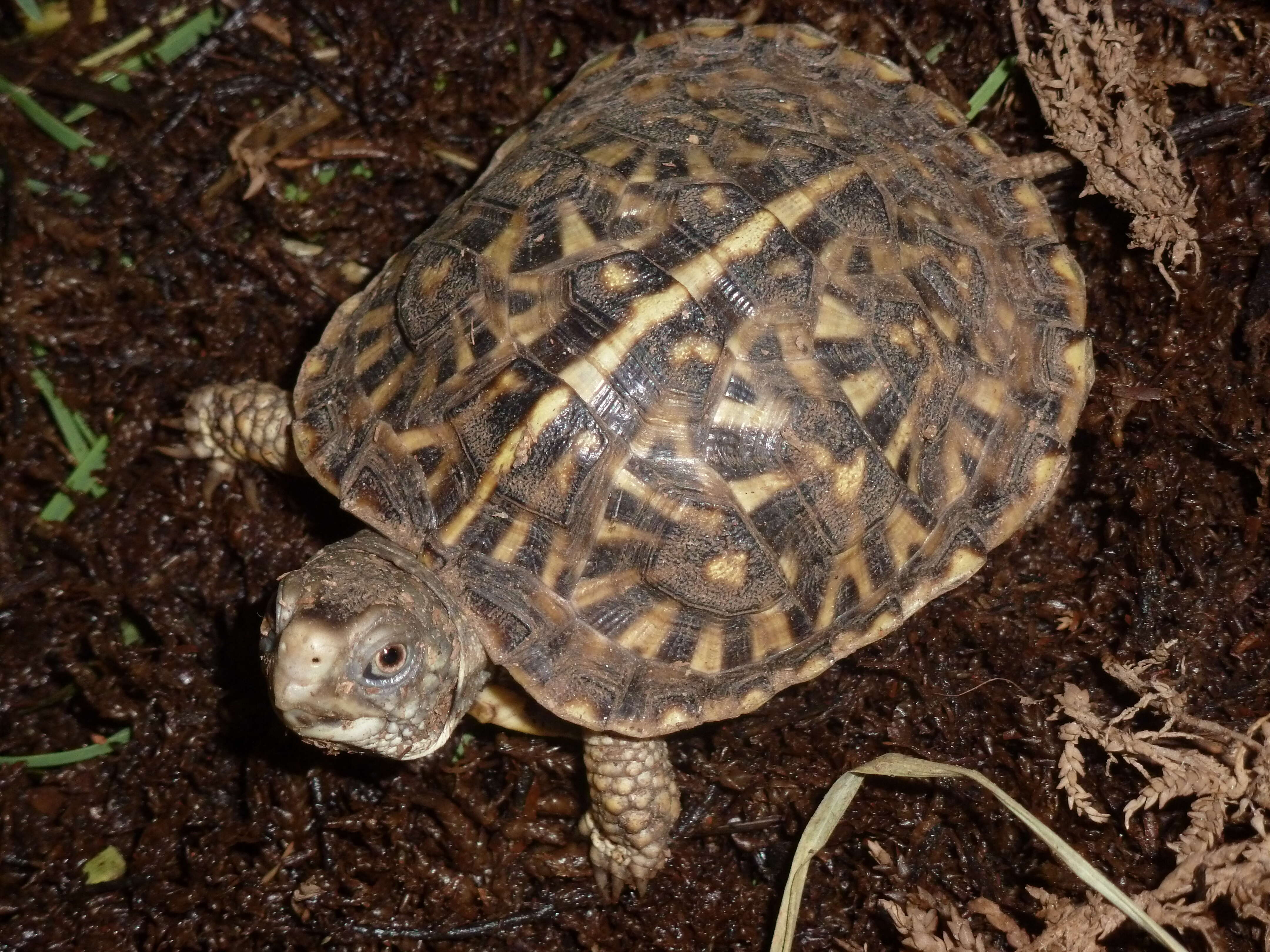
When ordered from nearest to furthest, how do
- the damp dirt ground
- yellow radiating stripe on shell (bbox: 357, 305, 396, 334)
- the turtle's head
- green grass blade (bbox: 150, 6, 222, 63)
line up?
the turtle's head → yellow radiating stripe on shell (bbox: 357, 305, 396, 334) → the damp dirt ground → green grass blade (bbox: 150, 6, 222, 63)

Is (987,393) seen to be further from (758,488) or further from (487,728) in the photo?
(487,728)

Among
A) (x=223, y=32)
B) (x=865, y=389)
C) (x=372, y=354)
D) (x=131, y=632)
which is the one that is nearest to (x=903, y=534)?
(x=865, y=389)

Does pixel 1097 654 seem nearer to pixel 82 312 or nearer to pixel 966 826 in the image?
pixel 966 826

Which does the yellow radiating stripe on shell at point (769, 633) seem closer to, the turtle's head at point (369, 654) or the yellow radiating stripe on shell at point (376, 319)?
the turtle's head at point (369, 654)

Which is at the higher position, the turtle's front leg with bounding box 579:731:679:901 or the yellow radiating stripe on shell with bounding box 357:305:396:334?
the yellow radiating stripe on shell with bounding box 357:305:396:334

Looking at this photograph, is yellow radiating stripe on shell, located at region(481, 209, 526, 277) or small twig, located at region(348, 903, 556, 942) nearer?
yellow radiating stripe on shell, located at region(481, 209, 526, 277)

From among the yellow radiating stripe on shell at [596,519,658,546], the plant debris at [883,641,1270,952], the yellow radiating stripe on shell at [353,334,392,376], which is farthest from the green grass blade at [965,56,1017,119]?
the yellow radiating stripe on shell at [353,334,392,376]

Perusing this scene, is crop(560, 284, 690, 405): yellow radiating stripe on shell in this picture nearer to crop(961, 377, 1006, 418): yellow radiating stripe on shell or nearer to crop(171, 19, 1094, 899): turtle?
crop(171, 19, 1094, 899): turtle

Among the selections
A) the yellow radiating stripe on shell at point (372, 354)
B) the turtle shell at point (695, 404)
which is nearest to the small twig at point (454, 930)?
the turtle shell at point (695, 404)

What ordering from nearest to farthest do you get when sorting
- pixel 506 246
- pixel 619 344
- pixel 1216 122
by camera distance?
pixel 619 344
pixel 506 246
pixel 1216 122
